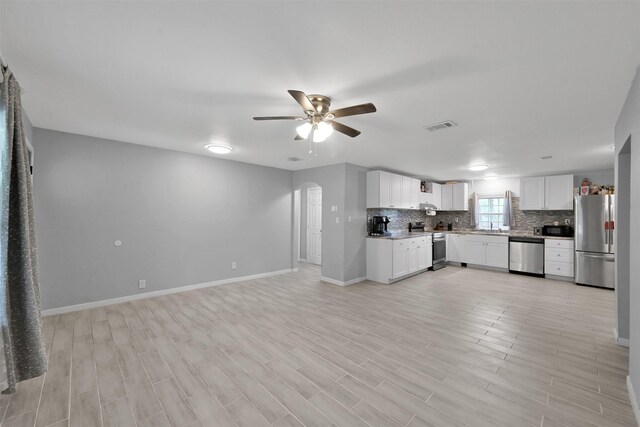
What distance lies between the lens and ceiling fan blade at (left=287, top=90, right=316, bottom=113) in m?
1.90

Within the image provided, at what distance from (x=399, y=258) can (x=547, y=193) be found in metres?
4.19

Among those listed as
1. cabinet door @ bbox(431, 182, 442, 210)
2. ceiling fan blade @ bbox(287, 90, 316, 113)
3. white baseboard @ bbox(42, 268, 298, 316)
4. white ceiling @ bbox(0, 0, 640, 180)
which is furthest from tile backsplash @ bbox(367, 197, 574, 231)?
ceiling fan blade @ bbox(287, 90, 316, 113)

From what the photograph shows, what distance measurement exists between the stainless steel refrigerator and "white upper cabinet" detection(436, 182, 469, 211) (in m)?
2.46

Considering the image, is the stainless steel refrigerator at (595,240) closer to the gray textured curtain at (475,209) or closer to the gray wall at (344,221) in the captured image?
the gray textured curtain at (475,209)

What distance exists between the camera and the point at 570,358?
8.57 feet

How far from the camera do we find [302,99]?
2.01m

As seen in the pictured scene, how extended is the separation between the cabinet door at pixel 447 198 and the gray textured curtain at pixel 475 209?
59 centimetres

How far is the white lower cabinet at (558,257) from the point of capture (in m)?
5.72

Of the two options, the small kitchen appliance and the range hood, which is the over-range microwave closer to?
the range hood

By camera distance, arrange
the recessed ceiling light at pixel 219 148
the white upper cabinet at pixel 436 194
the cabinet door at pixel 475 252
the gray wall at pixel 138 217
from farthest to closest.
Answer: the white upper cabinet at pixel 436 194 → the cabinet door at pixel 475 252 → the recessed ceiling light at pixel 219 148 → the gray wall at pixel 138 217

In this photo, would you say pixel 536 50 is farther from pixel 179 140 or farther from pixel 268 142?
pixel 179 140

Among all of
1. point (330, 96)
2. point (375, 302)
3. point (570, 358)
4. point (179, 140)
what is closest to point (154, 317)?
point (179, 140)

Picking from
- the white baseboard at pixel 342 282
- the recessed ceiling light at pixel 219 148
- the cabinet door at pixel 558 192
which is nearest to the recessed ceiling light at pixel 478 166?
the cabinet door at pixel 558 192

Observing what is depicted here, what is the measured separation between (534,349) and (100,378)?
4238 millimetres
